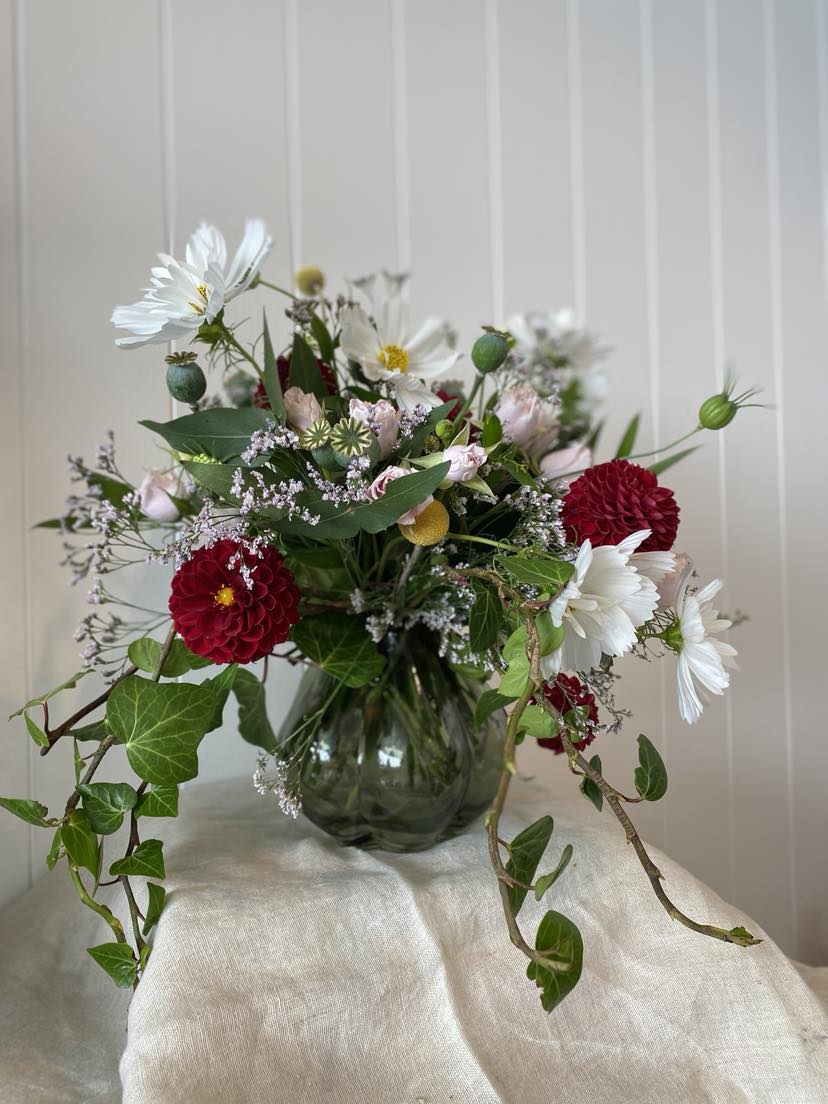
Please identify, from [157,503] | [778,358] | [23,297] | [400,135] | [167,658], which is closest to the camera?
[167,658]

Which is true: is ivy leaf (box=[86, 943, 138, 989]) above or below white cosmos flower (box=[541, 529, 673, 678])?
below

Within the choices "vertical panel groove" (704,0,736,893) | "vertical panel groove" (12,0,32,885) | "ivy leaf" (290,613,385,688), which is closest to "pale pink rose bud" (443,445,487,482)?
"ivy leaf" (290,613,385,688)

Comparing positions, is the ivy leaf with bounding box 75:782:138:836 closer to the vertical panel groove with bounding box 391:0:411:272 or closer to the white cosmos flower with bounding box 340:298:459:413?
the white cosmos flower with bounding box 340:298:459:413

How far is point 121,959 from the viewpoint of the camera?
27.4 inches

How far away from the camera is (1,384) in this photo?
98cm

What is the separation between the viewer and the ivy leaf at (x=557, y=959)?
0.52 metres

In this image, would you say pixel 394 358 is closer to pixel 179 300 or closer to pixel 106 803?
pixel 179 300

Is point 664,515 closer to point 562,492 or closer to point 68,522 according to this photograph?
point 562,492

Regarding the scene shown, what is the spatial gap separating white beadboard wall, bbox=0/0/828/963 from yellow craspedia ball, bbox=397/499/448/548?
36cm

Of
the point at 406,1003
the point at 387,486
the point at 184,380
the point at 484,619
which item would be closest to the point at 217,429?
the point at 184,380

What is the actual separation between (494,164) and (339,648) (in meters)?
0.79

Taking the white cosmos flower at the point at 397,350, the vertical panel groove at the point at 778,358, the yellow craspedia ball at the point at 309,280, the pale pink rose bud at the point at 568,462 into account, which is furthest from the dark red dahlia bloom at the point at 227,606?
the vertical panel groove at the point at 778,358

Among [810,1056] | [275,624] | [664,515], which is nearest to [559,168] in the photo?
[664,515]

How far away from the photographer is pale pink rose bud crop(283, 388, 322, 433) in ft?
2.35
